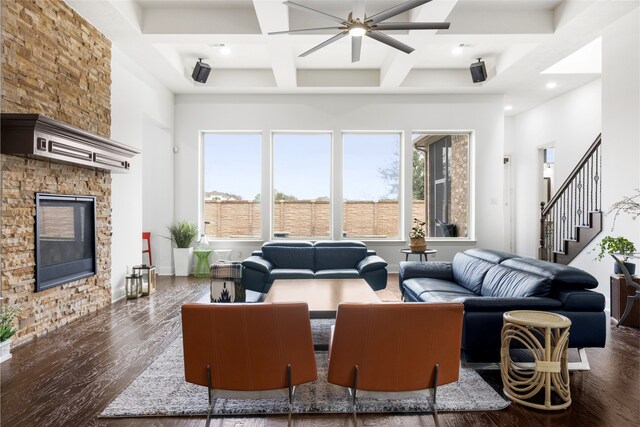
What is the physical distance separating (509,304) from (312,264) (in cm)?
324

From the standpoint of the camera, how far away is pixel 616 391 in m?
2.71

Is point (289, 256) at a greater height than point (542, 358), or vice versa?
point (289, 256)

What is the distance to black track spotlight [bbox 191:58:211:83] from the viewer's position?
632 cm

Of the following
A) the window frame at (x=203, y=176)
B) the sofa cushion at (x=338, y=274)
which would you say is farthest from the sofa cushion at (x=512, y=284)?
the window frame at (x=203, y=176)

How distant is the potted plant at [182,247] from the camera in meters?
7.09

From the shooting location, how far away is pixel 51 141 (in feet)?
11.5

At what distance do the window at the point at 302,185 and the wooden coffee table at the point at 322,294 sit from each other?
10.2ft

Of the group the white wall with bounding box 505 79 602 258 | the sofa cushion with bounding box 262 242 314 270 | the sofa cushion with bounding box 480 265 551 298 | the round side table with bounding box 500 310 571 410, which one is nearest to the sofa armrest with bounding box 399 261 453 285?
the sofa cushion with bounding box 480 265 551 298

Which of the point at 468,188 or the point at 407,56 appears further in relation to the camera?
the point at 468,188

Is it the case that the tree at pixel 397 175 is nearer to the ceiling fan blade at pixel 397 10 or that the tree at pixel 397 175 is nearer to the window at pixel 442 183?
the window at pixel 442 183

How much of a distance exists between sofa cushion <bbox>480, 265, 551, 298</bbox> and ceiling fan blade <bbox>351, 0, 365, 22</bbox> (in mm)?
2625

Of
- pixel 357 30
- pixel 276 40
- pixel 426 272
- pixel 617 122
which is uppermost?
pixel 276 40

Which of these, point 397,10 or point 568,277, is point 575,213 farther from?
point 397,10

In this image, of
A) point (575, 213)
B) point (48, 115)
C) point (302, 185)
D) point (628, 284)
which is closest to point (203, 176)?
point (302, 185)
